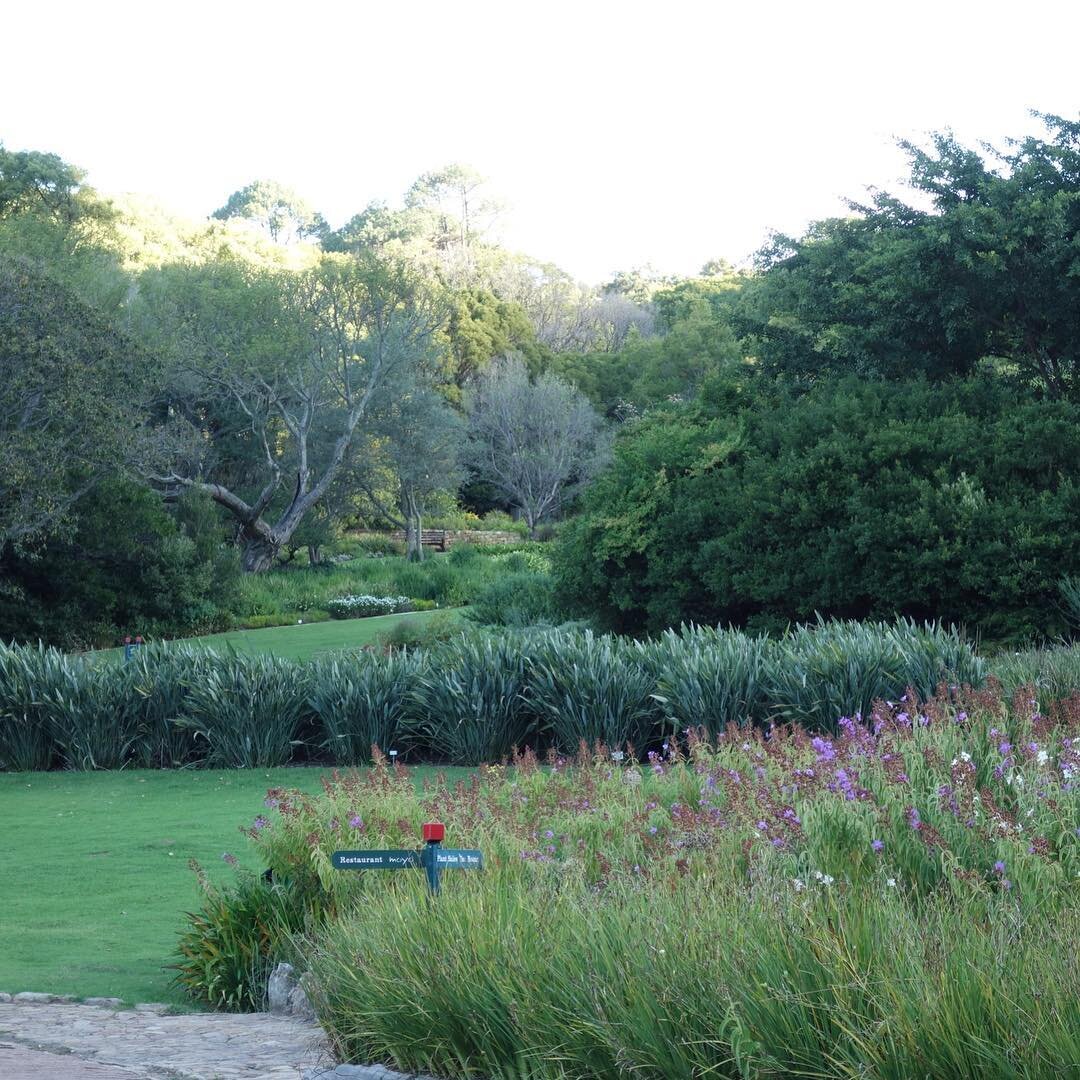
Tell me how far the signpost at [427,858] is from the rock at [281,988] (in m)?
0.86

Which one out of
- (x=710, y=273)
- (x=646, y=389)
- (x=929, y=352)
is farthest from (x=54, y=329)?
(x=710, y=273)

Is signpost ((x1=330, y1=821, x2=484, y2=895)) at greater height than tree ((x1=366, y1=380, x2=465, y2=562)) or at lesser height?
lesser

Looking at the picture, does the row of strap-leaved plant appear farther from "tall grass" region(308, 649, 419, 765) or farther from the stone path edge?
the stone path edge

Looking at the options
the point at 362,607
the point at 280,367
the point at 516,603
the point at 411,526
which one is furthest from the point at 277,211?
the point at 516,603

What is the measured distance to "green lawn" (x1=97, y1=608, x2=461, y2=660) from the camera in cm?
2438

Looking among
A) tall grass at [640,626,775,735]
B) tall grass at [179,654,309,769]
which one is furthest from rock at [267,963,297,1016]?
tall grass at [179,654,309,769]

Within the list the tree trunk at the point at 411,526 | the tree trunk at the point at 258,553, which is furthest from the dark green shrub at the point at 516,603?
the tree trunk at the point at 411,526

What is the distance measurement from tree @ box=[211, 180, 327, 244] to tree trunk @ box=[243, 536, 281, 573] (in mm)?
57717

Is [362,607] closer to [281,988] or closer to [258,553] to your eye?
[258,553]

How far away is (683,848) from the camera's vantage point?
5496 mm

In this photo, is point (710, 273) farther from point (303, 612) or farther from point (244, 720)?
point (244, 720)

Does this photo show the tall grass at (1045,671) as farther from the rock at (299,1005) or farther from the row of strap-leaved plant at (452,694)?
the rock at (299,1005)

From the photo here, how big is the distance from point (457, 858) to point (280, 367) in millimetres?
33324

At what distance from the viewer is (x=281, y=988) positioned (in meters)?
5.56
